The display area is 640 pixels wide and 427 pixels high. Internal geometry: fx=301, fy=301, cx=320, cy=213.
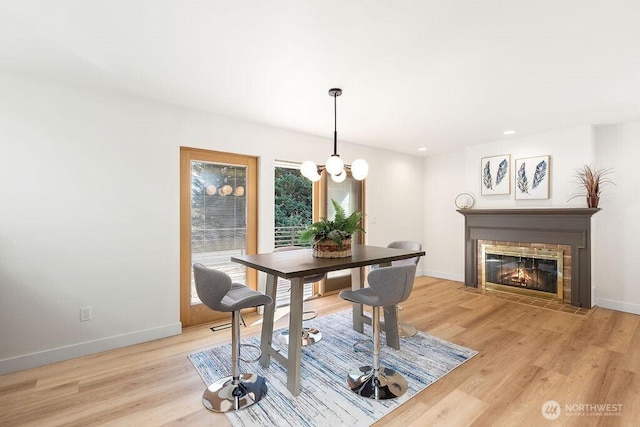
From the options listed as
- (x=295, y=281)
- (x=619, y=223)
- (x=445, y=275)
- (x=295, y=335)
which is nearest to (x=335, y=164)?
(x=295, y=281)

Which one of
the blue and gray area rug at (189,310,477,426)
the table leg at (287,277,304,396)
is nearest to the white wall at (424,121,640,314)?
the blue and gray area rug at (189,310,477,426)

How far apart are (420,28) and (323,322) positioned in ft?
9.90

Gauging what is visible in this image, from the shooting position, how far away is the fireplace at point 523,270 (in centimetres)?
434

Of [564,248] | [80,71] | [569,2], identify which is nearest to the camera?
[569,2]

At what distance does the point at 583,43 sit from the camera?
2.10 m

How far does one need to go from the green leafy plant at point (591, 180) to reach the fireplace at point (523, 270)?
87 centimetres

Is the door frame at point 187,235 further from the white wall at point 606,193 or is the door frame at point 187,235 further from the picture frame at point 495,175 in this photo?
the white wall at point 606,193

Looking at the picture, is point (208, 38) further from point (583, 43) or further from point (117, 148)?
point (583, 43)

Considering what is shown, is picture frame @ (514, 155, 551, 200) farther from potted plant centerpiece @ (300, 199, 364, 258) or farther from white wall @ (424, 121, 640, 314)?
A: potted plant centerpiece @ (300, 199, 364, 258)

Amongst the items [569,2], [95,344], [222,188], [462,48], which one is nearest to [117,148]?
[222,188]

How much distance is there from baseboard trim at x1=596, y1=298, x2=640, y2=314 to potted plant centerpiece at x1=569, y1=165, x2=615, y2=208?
1304 mm

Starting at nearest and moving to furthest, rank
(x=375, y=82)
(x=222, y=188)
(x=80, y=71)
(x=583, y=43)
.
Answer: (x=583, y=43), (x=80, y=71), (x=375, y=82), (x=222, y=188)

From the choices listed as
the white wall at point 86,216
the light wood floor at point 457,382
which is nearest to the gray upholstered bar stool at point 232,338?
the light wood floor at point 457,382

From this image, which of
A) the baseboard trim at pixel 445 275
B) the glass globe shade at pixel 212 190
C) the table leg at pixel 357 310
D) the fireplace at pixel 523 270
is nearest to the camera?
the table leg at pixel 357 310
